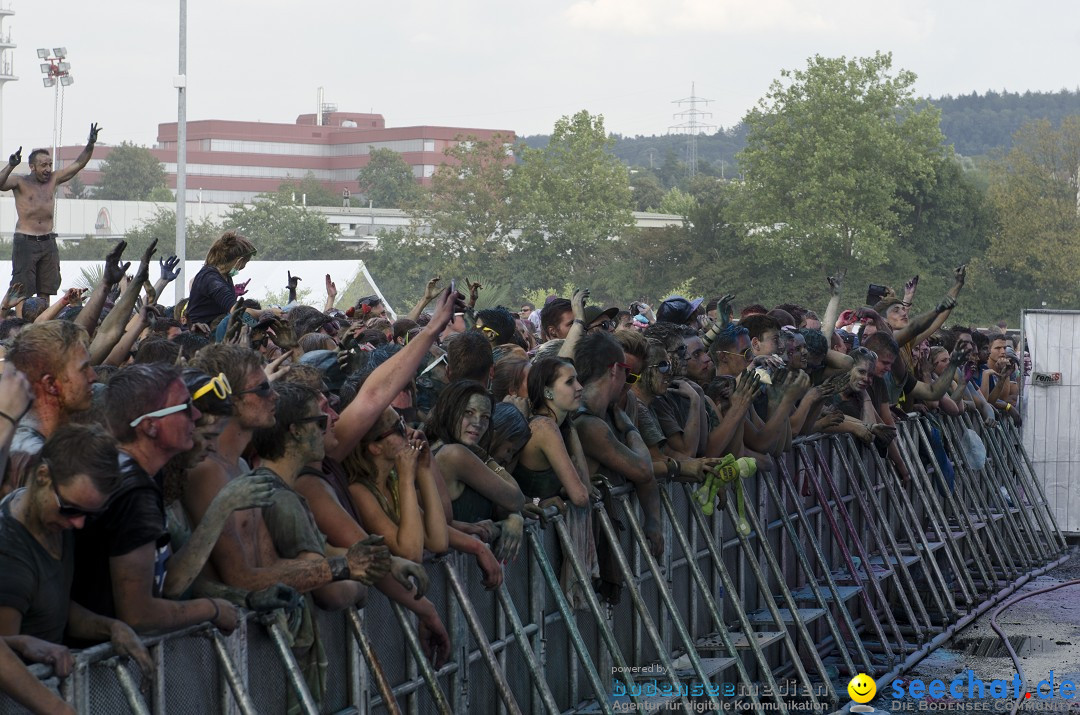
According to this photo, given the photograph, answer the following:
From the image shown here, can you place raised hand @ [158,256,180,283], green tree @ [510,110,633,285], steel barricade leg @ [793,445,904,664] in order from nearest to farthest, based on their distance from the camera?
1. raised hand @ [158,256,180,283]
2. steel barricade leg @ [793,445,904,664]
3. green tree @ [510,110,633,285]

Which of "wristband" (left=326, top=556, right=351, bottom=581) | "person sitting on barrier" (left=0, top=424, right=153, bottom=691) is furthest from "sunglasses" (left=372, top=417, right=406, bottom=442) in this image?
"person sitting on barrier" (left=0, top=424, right=153, bottom=691)

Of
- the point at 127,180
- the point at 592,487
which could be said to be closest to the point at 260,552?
the point at 592,487

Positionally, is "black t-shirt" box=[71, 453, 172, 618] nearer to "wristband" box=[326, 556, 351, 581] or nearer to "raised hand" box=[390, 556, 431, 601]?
"wristband" box=[326, 556, 351, 581]

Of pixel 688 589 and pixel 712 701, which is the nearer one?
pixel 712 701

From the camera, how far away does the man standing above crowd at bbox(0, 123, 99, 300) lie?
43.1 feet

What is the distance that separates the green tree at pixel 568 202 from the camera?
90.2m

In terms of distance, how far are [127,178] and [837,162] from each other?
98.5 m

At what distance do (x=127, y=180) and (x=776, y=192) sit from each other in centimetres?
9568

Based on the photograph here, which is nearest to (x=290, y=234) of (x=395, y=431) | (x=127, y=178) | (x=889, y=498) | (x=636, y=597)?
(x=127, y=178)

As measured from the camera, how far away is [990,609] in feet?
44.4

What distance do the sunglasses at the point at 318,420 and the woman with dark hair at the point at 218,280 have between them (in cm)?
411

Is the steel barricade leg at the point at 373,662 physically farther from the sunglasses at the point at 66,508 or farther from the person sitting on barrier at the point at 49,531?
the sunglasses at the point at 66,508

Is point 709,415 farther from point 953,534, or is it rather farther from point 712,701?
point 953,534

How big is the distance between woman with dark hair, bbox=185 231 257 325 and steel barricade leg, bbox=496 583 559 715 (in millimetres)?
3567
